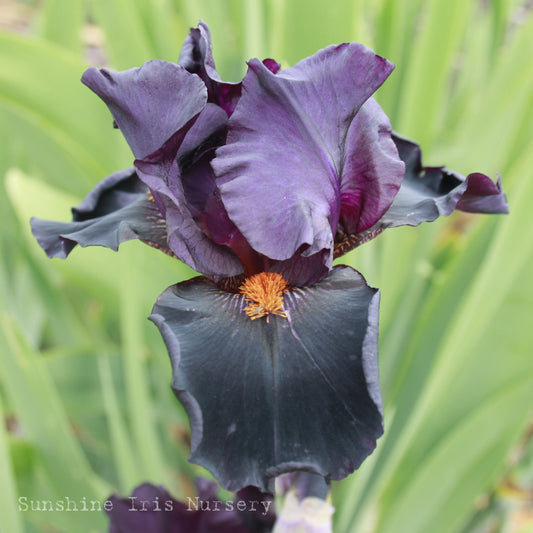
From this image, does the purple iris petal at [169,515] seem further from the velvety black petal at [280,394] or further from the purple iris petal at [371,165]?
the purple iris petal at [371,165]

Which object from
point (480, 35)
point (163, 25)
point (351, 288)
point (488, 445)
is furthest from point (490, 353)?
point (480, 35)

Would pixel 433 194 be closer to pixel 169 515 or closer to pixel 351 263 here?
pixel 351 263

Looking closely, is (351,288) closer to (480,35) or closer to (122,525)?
(122,525)

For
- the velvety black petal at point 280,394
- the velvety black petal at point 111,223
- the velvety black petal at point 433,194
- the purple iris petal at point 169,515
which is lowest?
the purple iris petal at point 169,515

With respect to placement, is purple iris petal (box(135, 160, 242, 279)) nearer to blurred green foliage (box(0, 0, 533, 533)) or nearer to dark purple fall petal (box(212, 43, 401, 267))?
dark purple fall petal (box(212, 43, 401, 267))

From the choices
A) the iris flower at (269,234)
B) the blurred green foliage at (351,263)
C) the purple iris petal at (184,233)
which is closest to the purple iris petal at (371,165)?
the iris flower at (269,234)

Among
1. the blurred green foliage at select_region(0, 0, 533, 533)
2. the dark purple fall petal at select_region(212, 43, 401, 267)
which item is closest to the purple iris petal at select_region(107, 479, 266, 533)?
the blurred green foliage at select_region(0, 0, 533, 533)

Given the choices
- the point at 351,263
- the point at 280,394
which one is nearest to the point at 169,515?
the point at 280,394
